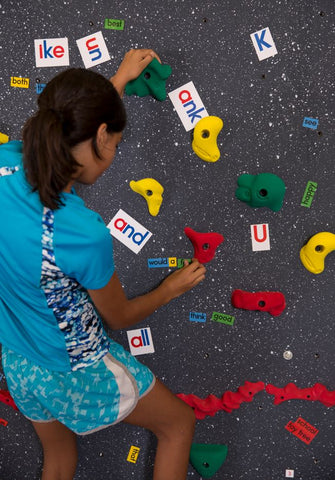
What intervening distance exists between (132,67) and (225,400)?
933 millimetres

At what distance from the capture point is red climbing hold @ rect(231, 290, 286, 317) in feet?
3.97

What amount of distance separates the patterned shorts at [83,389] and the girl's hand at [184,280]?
0.66 ft

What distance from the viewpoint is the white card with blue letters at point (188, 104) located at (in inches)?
46.2

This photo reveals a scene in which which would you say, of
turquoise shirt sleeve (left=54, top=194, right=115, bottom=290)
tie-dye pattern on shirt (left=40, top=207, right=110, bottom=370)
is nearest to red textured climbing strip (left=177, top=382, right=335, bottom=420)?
tie-dye pattern on shirt (left=40, top=207, right=110, bottom=370)

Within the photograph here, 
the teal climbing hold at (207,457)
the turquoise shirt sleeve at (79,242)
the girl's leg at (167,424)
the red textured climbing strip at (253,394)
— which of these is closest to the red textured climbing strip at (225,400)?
the red textured climbing strip at (253,394)

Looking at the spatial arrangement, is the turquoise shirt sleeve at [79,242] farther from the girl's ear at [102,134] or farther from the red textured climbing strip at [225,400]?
the red textured climbing strip at [225,400]

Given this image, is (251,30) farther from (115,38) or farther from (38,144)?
(38,144)

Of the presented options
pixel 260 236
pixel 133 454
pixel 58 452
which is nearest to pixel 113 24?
pixel 260 236

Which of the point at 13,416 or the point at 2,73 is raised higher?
the point at 2,73

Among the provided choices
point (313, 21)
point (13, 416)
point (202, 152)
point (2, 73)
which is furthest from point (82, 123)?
point (13, 416)

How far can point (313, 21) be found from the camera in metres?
1.14

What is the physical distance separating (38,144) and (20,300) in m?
0.32

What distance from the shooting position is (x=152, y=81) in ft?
3.71

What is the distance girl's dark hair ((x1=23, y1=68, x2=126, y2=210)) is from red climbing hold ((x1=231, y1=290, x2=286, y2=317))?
634 millimetres
